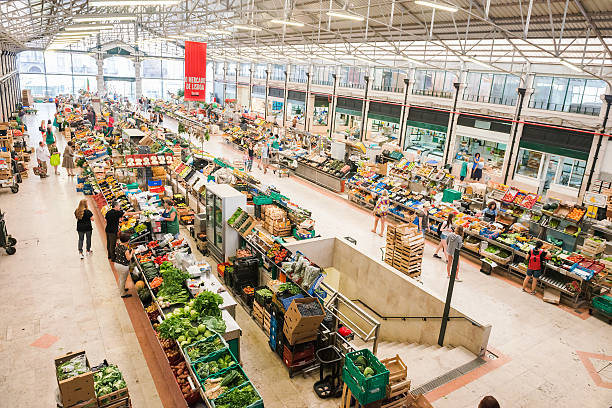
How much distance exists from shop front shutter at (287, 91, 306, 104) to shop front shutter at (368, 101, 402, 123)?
30.2 feet

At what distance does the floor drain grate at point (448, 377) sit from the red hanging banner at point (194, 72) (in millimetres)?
10821

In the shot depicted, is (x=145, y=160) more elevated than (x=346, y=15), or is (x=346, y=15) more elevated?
(x=346, y=15)

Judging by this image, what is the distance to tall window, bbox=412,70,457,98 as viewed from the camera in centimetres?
2392

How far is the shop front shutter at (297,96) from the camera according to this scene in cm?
3581

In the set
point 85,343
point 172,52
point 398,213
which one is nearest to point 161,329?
point 85,343

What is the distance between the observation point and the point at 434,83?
24875 millimetres

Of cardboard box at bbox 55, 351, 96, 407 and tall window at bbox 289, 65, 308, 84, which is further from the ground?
tall window at bbox 289, 65, 308, 84

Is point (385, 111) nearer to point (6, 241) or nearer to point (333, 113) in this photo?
point (333, 113)

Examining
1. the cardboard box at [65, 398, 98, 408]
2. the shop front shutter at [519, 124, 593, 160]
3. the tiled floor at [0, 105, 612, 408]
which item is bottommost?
the tiled floor at [0, 105, 612, 408]

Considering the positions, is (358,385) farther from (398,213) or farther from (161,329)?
(398,213)

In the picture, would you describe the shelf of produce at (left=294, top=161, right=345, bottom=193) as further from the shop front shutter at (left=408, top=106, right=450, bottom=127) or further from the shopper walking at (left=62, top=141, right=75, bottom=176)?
the shopper walking at (left=62, top=141, right=75, bottom=176)

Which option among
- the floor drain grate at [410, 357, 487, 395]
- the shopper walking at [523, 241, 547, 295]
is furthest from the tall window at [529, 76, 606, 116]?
the floor drain grate at [410, 357, 487, 395]

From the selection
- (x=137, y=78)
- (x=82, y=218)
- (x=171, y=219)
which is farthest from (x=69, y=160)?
(x=137, y=78)

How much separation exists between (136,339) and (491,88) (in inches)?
855
